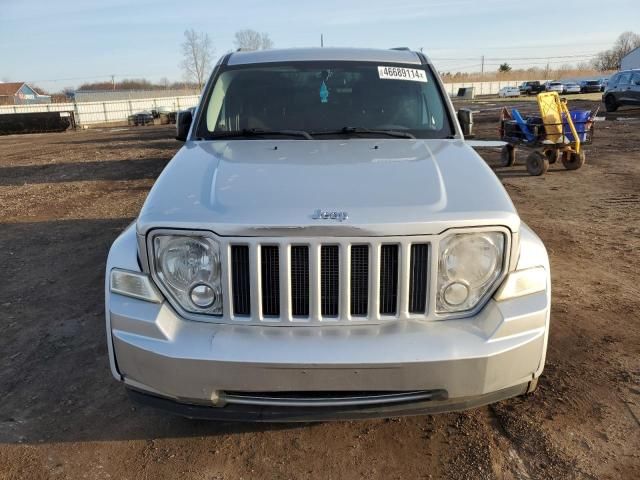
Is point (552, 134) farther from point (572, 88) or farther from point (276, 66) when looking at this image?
point (572, 88)

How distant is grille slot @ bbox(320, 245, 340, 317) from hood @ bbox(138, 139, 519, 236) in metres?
0.11

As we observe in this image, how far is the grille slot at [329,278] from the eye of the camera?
90.8 inches

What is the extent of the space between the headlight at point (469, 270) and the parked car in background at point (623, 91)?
2659 cm

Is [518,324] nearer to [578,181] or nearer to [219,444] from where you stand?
[219,444]

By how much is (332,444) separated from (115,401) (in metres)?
1.36

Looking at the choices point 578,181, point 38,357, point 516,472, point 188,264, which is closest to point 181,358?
point 188,264

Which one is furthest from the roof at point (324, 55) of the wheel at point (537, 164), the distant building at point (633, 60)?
the distant building at point (633, 60)

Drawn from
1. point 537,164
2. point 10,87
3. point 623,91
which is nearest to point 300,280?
point 537,164

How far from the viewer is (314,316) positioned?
234 cm

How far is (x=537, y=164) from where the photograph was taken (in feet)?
34.9

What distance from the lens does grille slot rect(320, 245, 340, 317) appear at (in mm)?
2307

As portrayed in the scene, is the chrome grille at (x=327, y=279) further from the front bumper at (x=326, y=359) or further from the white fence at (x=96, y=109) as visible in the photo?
the white fence at (x=96, y=109)

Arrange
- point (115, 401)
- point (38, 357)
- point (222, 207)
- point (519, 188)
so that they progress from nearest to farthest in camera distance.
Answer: point (222, 207) < point (115, 401) < point (38, 357) < point (519, 188)

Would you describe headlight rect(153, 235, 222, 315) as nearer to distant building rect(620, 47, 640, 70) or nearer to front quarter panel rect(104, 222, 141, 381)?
front quarter panel rect(104, 222, 141, 381)
